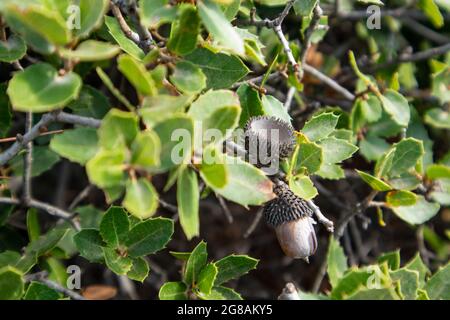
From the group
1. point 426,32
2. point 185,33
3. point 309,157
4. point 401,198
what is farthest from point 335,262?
point 426,32

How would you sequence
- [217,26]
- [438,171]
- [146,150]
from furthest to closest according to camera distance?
[438,171], [217,26], [146,150]

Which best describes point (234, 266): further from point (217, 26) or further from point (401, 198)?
point (217, 26)

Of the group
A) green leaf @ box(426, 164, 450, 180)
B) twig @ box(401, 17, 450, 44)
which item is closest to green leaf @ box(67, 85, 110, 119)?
green leaf @ box(426, 164, 450, 180)

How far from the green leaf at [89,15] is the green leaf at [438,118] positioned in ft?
4.08

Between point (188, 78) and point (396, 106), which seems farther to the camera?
point (396, 106)

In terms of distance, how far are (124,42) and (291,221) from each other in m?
0.51

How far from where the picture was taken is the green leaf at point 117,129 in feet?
3.02

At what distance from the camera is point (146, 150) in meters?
0.89

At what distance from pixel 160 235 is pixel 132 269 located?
0.10 metres

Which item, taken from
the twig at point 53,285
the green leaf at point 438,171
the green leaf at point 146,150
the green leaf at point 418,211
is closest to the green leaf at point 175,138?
the green leaf at point 146,150

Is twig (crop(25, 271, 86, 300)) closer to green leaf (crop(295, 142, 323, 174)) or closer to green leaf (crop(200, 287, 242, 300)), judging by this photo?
green leaf (crop(200, 287, 242, 300))

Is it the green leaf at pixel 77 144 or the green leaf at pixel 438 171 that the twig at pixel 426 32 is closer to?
the green leaf at pixel 438 171

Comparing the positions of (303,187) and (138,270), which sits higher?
(303,187)
